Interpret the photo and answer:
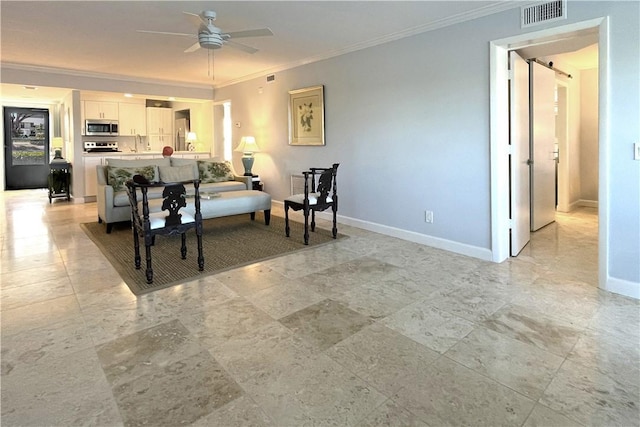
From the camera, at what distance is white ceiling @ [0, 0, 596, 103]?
353 centimetres

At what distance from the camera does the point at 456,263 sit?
12.1ft

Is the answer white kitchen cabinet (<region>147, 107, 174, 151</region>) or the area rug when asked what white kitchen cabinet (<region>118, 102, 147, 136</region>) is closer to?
white kitchen cabinet (<region>147, 107, 174, 151</region>)

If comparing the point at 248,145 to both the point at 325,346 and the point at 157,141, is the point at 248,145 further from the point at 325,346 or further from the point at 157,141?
the point at 325,346

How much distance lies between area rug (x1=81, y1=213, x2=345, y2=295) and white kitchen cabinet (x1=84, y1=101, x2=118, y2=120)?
3.89 metres

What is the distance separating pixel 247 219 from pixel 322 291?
123 inches

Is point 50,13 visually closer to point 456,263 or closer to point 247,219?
point 247,219

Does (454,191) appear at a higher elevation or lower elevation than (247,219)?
higher

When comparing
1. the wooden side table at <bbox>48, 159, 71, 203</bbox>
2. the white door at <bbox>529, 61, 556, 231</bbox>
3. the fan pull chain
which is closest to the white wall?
the white door at <bbox>529, 61, 556, 231</bbox>

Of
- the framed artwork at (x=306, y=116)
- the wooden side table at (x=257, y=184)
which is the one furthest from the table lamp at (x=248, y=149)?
the framed artwork at (x=306, y=116)

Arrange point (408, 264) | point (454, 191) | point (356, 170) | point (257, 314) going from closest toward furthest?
point (257, 314), point (408, 264), point (454, 191), point (356, 170)

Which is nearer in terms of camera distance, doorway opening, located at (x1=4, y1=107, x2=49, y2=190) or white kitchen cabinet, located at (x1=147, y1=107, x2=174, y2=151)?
white kitchen cabinet, located at (x1=147, y1=107, x2=174, y2=151)

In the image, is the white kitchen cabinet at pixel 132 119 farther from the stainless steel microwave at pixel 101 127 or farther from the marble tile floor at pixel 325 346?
the marble tile floor at pixel 325 346

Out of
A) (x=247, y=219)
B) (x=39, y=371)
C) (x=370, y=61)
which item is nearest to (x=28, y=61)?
(x=247, y=219)

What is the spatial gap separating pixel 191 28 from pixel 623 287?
485cm
